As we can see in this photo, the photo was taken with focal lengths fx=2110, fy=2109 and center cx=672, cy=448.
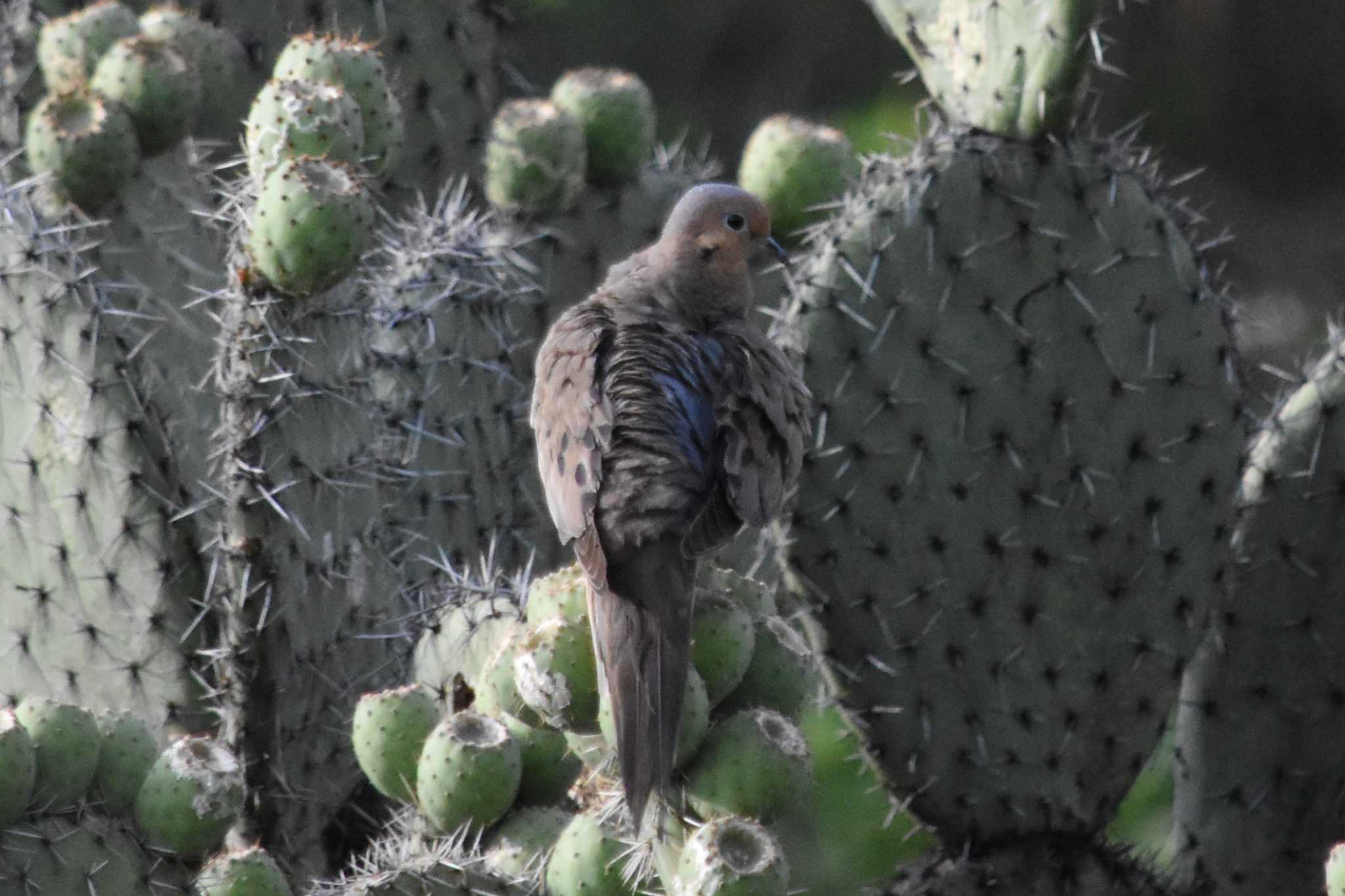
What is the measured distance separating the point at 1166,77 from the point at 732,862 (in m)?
5.54

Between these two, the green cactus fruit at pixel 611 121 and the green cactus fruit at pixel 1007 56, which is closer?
the green cactus fruit at pixel 1007 56

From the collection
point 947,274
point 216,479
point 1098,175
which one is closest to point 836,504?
point 947,274

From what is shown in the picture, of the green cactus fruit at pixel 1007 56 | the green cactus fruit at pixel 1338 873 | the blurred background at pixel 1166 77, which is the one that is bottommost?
the blurred background at pixel 1166 77

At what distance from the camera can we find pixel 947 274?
2.93 meters

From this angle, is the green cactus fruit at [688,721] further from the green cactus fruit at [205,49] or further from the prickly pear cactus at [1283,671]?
the green cactus fruit at [205,49]

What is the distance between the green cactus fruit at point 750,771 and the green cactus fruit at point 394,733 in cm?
41

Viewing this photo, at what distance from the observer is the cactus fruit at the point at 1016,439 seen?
292cm

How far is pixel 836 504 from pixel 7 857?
1.27 meters

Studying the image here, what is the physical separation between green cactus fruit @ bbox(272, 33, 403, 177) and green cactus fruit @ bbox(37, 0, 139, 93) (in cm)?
52

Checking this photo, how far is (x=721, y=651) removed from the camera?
2.10 metres

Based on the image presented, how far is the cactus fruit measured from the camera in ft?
9.59

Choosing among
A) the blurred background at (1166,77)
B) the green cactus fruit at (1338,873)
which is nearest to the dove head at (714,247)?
the green cactus fruit at (1338,873)

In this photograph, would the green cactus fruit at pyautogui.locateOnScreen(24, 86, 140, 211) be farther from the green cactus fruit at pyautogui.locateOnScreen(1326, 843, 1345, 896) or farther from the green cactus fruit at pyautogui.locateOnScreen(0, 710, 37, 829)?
the green cactus fruit at pyautogui.locateOnScreen(1326, 843, 1345, 896)

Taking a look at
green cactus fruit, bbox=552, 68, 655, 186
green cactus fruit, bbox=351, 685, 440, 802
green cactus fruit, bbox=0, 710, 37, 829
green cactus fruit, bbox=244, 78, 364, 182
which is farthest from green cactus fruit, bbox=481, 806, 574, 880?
green cactus fruit, bbox=552, 68, 655, 186
